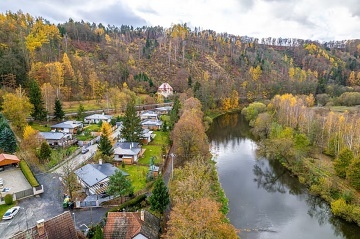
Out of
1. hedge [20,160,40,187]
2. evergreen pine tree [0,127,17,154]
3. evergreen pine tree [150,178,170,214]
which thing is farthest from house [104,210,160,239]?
evergreen pine tree [0,127,17,154]

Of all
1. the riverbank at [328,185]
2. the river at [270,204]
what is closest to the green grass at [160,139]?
the river at [270,204]

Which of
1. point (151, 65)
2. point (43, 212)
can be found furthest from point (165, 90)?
point (43, 212)

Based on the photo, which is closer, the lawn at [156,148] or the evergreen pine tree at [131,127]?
the lawn at [156,148]

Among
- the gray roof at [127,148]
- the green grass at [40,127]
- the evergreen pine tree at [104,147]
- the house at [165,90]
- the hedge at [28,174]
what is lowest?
Result: the hedge at [28,174]

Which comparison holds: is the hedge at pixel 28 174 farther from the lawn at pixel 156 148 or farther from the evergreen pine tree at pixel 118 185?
the lawn at pixel 156 148

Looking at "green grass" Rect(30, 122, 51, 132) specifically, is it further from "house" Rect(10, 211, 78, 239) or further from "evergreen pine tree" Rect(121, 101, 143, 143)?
"house" Rect(10, 211, 78, 239)
